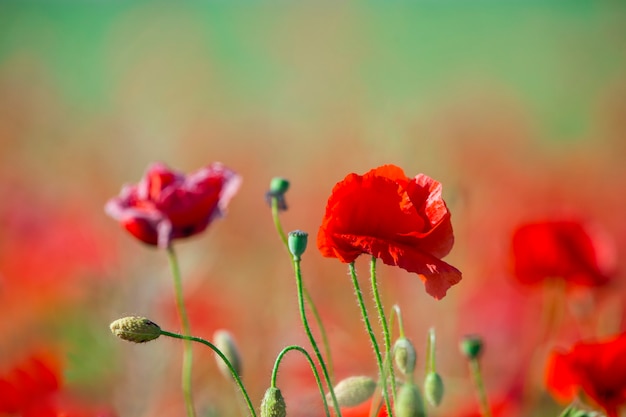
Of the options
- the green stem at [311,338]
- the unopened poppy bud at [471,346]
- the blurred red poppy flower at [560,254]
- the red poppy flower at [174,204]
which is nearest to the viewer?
the green stem at [311,338]

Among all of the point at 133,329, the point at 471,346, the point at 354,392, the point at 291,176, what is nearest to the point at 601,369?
the point at 471,346

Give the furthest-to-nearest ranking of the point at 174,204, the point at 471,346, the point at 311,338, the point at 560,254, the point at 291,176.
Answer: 1. the point at 291,176
2. the point at 560,254
3. the point at 174,204
4. the point at 471,346
5. the point at 311,338

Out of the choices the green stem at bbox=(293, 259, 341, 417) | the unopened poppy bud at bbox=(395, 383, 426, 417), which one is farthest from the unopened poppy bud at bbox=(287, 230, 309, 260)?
the unopened poppy bud at bbox=(395, 383, 426, 417)

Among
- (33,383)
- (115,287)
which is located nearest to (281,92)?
(115,287)

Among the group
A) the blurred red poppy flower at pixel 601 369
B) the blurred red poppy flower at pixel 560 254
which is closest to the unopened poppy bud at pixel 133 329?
the blurred red poppy flower at pixel 601 369

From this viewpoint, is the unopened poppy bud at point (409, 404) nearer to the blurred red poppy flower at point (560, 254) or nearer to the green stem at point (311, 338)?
the green stem at point (311, 338)

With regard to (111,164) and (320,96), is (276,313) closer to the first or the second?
(111,164)

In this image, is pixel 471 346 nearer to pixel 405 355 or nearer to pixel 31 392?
pixel 405 355
